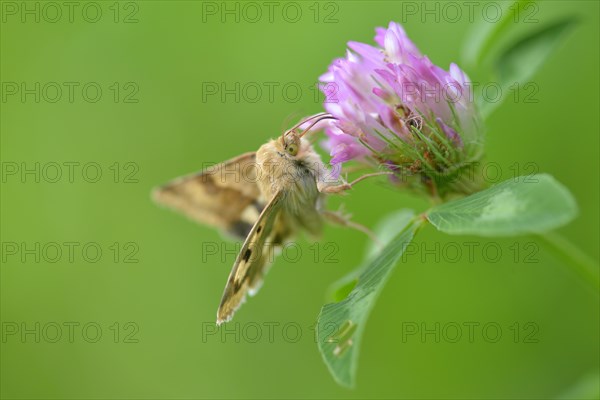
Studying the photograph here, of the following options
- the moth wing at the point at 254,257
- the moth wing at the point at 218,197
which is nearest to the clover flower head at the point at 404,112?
the moth wing at the point at 254,257

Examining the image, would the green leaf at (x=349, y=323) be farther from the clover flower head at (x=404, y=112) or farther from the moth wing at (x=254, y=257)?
the moth wing at (x=254, y=257)

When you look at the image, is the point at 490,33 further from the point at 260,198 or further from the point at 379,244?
the point at 260,198

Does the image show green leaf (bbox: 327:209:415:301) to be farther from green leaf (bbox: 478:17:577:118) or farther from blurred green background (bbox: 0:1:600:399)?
A: blurred green background (bbox: 0:1:600:399)

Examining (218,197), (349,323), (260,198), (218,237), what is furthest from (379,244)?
(218,237)

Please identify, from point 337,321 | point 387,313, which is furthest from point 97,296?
point 337,321

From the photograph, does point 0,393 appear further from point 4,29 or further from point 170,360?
point 4,29
